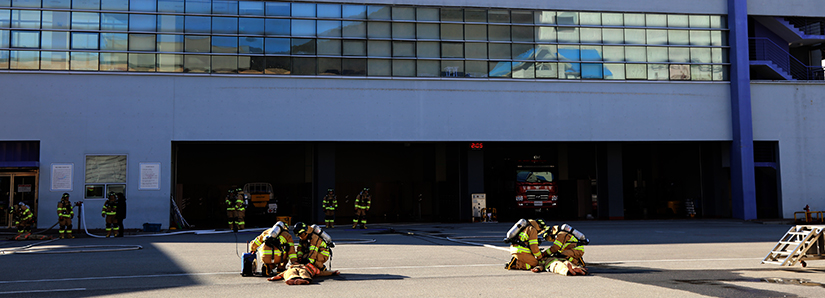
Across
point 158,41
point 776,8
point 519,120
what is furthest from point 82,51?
point 776,8

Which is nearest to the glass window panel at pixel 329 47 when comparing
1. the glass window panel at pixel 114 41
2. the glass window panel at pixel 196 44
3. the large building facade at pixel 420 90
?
the large building facade at pixel 420 90

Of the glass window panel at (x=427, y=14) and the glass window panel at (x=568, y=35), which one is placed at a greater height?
the glass window panel at (x=427, y=14)

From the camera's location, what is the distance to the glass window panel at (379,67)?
28.9 meters

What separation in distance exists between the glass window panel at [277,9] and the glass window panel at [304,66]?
2161 mm

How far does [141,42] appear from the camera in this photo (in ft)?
88.6

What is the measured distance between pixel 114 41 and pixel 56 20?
8.08 ft

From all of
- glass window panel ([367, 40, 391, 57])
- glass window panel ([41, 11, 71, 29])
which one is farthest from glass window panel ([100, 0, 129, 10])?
glass window panel ([367, 40, 391, 57])

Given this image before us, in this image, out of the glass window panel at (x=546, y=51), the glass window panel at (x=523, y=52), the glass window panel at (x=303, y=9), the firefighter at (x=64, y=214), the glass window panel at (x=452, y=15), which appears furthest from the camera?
the glass window panel at (x=546, y=51)

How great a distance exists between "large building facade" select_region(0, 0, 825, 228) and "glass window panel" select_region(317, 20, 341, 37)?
5.8 inches

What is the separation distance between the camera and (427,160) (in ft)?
127

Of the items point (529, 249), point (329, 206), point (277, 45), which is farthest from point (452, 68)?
point (529, 249)

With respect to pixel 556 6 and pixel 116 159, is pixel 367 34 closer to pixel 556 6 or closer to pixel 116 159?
pixel 556 6

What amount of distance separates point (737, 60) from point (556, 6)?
9.43 metres

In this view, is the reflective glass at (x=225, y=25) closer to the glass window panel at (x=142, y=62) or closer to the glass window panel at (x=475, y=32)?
the glass window panel at (x=142, y=62)
